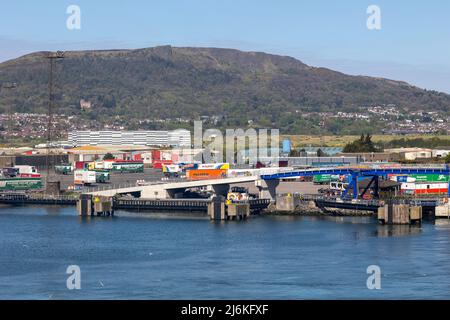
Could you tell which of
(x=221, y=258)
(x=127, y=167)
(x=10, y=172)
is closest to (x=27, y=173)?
(x=10, y=172)

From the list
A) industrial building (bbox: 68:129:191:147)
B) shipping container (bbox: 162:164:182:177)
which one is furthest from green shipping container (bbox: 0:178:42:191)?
industrial building (bbox: 68:129:191:147)

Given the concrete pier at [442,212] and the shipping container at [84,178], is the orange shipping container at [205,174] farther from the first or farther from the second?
the concrete pier at [442,212]

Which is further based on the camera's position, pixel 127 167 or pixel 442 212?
pixel 127 167

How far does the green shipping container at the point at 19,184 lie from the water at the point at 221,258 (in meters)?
19.3

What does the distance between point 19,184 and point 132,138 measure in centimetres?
6899

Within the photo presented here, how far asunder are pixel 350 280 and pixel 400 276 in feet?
6.21

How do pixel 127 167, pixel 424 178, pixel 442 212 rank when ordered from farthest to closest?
pixel 127 167 → pixel 424 178 → pixel 442 212

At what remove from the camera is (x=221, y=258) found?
37.5m

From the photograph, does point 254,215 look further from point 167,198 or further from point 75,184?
point 75,184

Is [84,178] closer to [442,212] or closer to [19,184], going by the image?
[19,184]

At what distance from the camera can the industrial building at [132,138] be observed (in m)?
138

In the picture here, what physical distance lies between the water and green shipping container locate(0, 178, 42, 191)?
19.3 m

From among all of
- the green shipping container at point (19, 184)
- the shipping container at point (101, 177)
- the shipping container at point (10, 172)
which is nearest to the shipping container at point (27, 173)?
the shipping container at point (10, 172)

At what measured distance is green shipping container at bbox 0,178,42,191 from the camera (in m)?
73.2
